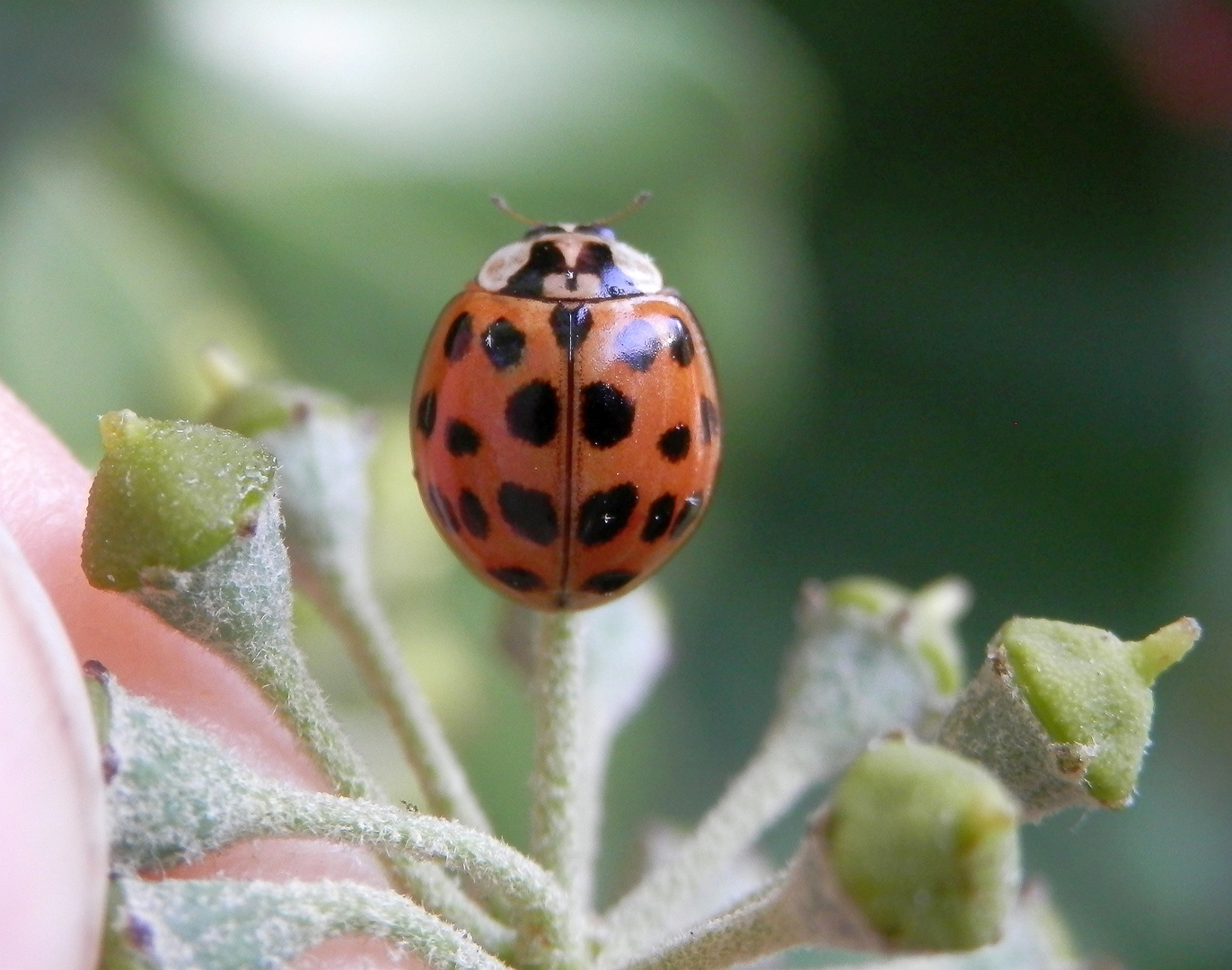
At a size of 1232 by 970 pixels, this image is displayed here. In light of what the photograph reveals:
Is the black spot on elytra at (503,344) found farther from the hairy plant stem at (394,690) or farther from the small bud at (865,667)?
the small bud at (865,667)

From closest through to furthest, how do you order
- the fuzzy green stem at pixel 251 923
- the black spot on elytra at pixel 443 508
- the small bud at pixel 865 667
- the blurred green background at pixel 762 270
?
1. the fuzzy green stem at pixel 251 923
2. the black spot on elytra at pixel 443 508
3. the small bud at pixel 865 667
4. the blurred green background at pixel 762 270

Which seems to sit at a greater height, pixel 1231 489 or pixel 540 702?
pixel 1231 489

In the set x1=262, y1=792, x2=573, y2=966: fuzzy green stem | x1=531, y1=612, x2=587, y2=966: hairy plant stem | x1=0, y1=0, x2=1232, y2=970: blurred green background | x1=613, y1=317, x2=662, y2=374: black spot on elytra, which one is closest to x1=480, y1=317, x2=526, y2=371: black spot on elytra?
x1=613, y1=317, x2=662, y2=374: black spot on elytra

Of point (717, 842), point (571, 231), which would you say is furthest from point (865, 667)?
point (571, 231)

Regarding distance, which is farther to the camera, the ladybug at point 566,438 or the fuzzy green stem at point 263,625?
the ladybug at point 566,438

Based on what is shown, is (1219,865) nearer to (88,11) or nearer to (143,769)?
(143,769)

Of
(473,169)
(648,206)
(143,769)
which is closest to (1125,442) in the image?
(648,206)

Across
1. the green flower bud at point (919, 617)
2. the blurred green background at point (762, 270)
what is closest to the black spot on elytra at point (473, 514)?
the green flower bud at point (919, 617)
